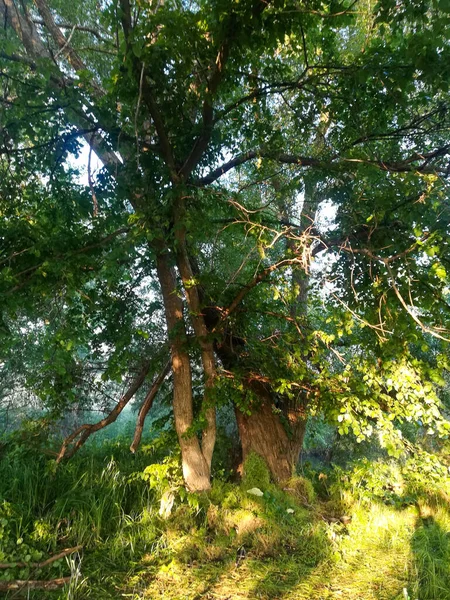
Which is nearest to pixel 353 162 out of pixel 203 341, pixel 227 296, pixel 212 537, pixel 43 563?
pixel 227 296

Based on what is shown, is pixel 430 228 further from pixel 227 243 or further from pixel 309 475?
pixel 309 475

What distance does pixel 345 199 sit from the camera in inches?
183

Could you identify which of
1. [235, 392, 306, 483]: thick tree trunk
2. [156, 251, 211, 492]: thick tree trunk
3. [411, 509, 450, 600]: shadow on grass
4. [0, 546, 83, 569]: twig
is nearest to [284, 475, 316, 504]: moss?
[235, 392, 306, 483]: thick tree trunk

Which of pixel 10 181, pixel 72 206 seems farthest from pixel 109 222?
pixel 10 181

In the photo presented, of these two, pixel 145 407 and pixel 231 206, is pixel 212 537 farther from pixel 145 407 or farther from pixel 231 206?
pixel 231 206

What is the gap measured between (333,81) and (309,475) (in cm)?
466

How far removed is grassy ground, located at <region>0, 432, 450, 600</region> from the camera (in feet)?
9.64

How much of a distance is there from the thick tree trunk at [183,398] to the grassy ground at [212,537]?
185mm

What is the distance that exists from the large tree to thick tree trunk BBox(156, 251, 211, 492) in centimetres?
2

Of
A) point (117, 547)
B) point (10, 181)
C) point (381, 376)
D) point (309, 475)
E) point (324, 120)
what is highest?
point (324, 120)

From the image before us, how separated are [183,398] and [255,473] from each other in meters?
1.23

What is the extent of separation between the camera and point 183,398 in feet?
13.9

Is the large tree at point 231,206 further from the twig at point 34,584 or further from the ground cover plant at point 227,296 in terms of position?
the twig at point 34,584

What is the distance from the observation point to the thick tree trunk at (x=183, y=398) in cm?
411
